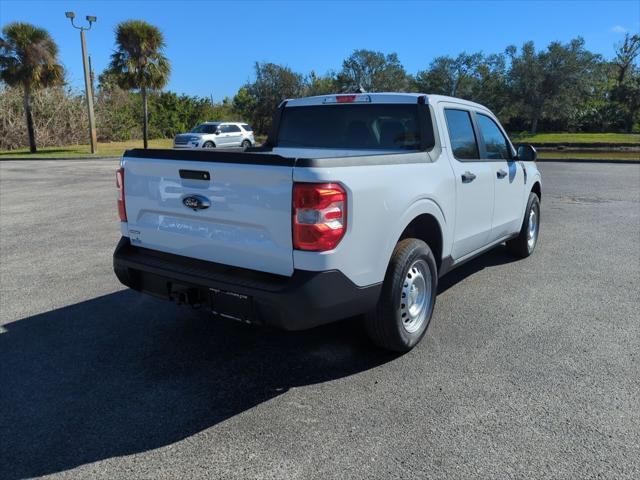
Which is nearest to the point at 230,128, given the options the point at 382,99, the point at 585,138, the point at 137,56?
the point at 137,56

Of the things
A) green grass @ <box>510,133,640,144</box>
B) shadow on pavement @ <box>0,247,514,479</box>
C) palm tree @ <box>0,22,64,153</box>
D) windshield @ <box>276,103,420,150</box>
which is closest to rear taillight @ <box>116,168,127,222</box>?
shadow on pavement @ <box>0,247,514,479</box>

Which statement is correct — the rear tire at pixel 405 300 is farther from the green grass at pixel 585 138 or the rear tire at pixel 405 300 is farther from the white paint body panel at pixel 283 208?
the green grass at pixel 585 138

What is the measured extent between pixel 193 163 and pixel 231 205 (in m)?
0.39

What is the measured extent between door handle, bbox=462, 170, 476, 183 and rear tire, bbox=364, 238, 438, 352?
84 centimetres

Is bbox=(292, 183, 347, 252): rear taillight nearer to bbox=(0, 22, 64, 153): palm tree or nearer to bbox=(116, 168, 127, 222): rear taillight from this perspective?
bbox=(116, 168, 127, 222): rear taillight

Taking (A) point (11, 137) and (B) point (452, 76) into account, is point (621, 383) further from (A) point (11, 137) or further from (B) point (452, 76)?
(B) point (452, 76)

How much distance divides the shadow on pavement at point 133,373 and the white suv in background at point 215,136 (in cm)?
2332

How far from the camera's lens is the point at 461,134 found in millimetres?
4551

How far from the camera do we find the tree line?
3531cm

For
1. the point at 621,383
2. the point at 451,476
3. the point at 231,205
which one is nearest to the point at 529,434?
the point at 451,476

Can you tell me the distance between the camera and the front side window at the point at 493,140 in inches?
198

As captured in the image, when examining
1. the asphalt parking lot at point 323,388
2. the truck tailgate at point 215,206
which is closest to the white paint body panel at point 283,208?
the truck tailgate at point 215,206

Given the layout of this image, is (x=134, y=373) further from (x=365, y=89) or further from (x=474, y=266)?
(x=365, y=89)

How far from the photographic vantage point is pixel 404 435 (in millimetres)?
2775
